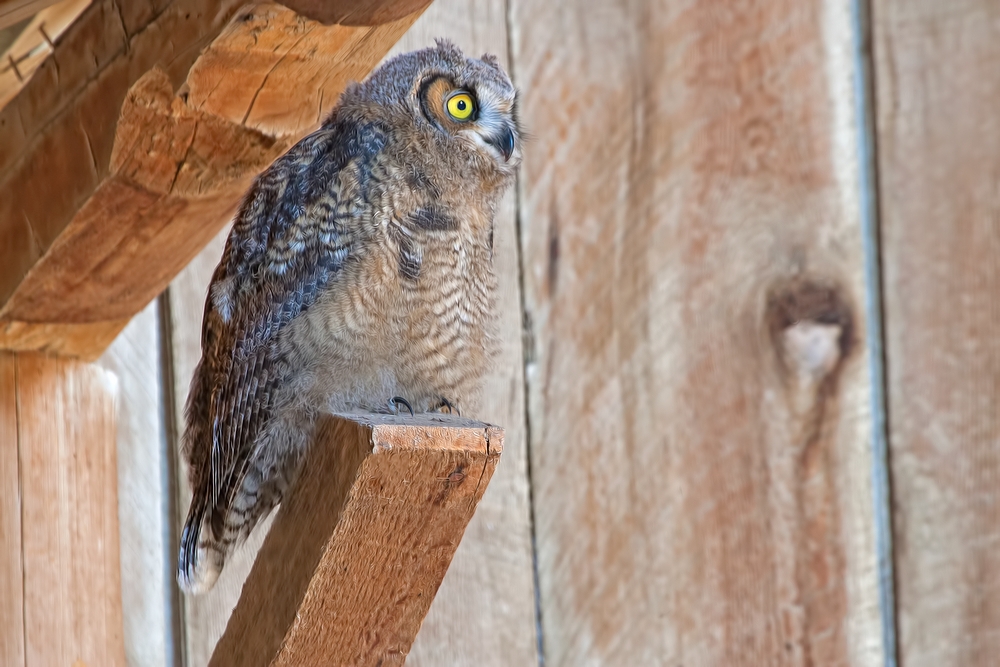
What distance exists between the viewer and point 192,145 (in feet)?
3.66

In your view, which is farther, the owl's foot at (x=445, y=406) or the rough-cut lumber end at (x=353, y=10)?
the owl's foot at (x=445, y=406)

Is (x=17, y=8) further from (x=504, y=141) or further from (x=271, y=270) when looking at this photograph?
(x=504, y=141)

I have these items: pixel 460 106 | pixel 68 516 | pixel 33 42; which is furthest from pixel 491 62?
pixel 68 516

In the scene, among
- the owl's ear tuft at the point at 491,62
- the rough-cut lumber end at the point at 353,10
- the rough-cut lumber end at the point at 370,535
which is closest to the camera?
the rough-cut lumber end at the point at 370,535

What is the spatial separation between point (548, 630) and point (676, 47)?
97cm

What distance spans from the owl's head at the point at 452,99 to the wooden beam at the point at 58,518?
543 mm

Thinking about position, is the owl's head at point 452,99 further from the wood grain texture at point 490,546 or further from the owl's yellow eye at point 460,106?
the wood grain texture at point 490,546

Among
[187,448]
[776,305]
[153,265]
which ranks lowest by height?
[187,448]

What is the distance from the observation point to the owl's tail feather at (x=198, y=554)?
1.20 meters

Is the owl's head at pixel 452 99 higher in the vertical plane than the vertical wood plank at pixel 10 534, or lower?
higher

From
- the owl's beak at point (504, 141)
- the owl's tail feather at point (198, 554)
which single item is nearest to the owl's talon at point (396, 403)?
the owl's tail feather at point (198, 554)

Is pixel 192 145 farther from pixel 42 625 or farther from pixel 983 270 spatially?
pixel 983 270

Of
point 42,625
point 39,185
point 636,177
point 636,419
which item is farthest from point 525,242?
point 42,625

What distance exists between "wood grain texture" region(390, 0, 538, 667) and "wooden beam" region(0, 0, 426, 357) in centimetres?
55
